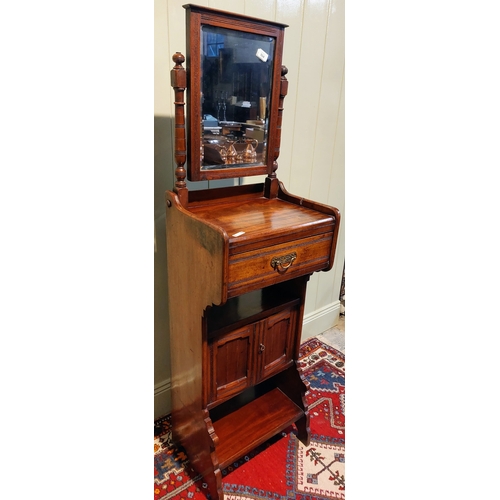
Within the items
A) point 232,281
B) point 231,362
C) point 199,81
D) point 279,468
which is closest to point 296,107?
point 199,81

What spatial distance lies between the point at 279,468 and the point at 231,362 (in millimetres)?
553

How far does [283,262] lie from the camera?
1155mm

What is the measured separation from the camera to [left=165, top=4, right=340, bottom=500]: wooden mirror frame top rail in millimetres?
1068

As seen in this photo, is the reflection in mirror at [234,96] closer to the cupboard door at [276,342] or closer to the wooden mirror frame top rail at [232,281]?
the wooden mirror frame top rail at [232,281]

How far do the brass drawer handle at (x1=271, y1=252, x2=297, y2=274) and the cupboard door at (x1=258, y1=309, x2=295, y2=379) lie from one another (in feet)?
0.95

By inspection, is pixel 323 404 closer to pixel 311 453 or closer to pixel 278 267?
pixel 311 453

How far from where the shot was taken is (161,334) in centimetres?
161

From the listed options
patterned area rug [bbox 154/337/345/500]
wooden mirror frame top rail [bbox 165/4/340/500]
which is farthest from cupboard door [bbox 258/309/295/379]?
patterned area rug [bbox 154/337/345/500]

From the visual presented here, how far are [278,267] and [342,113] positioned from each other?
1135 millimetres

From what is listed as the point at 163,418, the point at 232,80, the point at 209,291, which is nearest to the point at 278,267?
the point at 209,291

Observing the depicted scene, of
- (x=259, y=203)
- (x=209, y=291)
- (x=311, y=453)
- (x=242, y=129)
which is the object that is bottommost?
(x=311, y=453)

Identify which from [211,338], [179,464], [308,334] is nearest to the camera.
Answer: [211,338]

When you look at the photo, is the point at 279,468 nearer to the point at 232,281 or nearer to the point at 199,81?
the point at 232,281

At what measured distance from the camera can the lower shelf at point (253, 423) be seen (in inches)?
55.4
